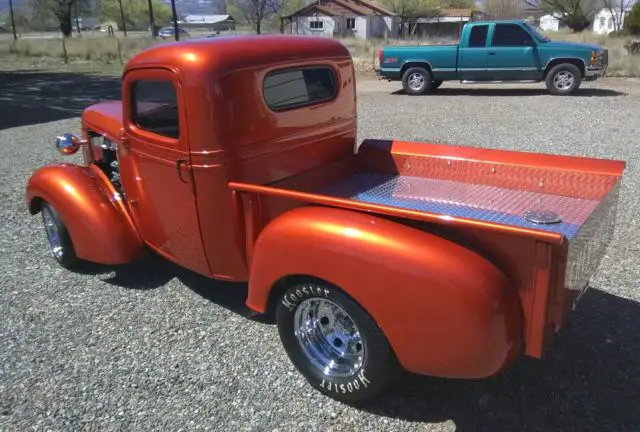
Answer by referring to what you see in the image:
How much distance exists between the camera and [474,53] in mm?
13508

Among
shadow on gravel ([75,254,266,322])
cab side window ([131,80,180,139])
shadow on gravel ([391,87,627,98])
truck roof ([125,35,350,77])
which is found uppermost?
truck roof ([125,35,350,77])

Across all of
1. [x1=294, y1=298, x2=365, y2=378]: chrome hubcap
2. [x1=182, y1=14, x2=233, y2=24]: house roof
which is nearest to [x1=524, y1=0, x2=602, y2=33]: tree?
[x1=294, y1=298, x2=365, y2=378]: chrome hubcap

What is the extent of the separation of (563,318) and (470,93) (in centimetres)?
1293

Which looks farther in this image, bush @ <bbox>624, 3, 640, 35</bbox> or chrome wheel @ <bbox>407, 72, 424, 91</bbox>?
bush @ <bbox>624, 3, 640, 35</bbox>

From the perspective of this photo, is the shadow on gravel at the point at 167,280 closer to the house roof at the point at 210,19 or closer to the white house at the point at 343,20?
the white house at the point at 343,20

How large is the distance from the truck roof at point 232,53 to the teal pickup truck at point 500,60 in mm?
11129

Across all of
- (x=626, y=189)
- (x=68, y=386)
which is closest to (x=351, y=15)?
(x=626, y=189)

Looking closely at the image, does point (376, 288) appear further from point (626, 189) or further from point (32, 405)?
point (626, 189)

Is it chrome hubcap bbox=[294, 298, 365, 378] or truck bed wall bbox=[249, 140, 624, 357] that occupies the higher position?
truck bed wall bbox=[249, 140, 624, 357]

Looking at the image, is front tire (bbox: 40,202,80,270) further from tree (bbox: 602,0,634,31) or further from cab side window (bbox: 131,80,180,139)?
tree (bbox: 602,0,634,31)

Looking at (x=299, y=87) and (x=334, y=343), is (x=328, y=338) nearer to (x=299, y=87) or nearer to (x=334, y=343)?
(x=334, y=343)

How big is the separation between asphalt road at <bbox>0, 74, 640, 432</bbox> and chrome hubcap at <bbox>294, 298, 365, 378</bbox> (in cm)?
18

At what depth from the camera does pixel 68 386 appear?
2.88 metres

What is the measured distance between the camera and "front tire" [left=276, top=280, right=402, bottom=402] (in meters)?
2.42
